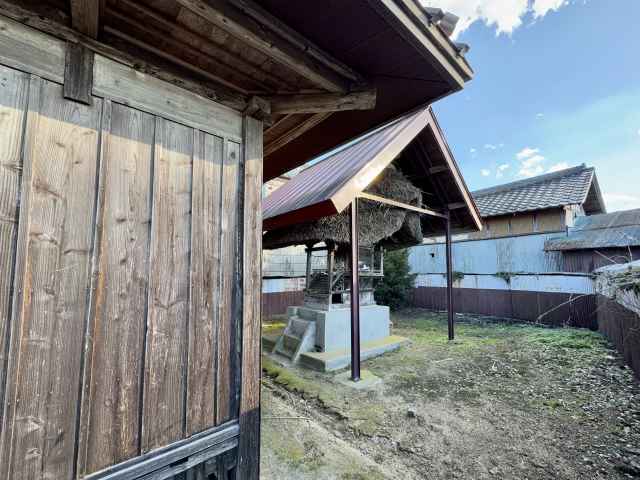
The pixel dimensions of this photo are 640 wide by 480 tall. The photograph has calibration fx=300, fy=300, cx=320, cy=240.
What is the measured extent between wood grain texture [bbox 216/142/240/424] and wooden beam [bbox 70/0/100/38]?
28.8 inches

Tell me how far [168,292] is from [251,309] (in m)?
0.47

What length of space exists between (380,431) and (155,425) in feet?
8.55

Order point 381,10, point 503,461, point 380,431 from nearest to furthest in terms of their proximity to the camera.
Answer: point 381,10 → point 503,461 → point 380,431

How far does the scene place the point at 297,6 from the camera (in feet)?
4.57

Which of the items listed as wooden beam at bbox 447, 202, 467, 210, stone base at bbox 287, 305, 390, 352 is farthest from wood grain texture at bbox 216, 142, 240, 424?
wooden beam at bbox 447, 202, 467, 210

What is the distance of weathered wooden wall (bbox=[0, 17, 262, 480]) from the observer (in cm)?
112

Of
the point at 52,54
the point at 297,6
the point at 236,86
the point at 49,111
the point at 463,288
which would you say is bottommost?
the point at 463,288

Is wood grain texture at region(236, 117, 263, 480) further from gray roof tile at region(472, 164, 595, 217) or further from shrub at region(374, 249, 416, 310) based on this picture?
gray roof tile at region(472, 164, 595, 217)

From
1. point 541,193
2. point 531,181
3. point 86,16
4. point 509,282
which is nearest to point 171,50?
point 86,16

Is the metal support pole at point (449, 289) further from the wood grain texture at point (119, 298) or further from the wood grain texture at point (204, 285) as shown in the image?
the wood grain texture at point (119, 298)

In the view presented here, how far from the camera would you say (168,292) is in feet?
4.83

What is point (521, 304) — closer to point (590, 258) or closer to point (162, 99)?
point (590, 258)

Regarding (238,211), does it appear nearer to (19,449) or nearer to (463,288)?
(19,449)

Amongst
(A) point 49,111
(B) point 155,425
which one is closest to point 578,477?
(B) point 155,425
